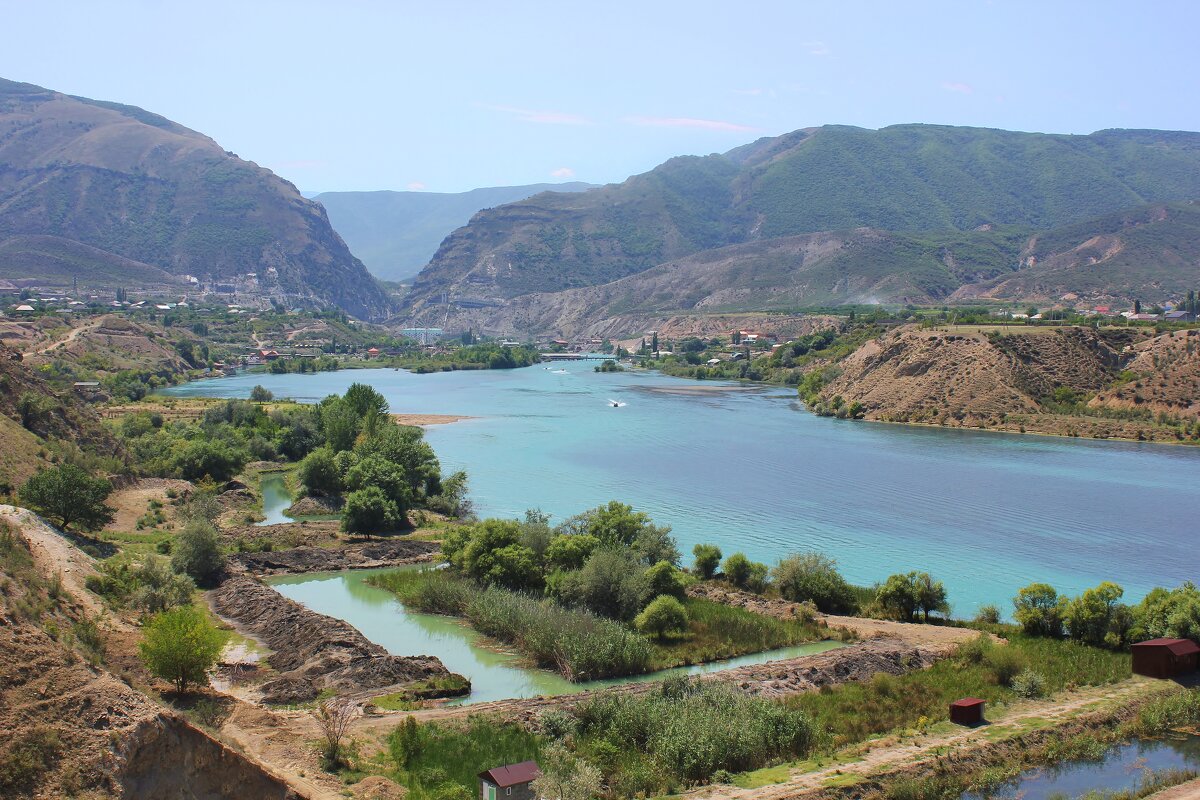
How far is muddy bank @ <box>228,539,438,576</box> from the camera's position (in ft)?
115

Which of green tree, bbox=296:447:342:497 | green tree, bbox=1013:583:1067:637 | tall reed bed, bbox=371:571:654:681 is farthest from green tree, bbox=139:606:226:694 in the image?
green tree, bbox=296:447:342:497

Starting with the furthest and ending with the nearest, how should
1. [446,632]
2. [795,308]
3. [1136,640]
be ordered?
[795,308] → [446,632] → [1136,640]

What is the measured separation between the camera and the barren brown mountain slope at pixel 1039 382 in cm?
7269

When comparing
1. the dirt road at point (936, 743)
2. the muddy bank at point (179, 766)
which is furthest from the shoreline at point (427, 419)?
the muddy bank at point (179, 766)

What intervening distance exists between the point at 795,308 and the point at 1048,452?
10410 cm

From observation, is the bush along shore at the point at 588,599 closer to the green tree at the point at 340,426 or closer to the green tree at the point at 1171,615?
the green tree at the point at 1171,615

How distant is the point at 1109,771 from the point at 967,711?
109 inches

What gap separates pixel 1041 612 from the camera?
27609mm

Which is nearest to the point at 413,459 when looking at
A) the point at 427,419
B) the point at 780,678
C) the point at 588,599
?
the point at 588,599

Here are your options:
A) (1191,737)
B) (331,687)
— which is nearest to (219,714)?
(331,687)

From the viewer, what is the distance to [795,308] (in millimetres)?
166000

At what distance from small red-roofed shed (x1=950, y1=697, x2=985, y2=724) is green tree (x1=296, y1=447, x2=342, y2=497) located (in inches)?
1322

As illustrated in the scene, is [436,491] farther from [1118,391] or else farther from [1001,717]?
[1118,391]

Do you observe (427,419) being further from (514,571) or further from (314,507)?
(514,571)
